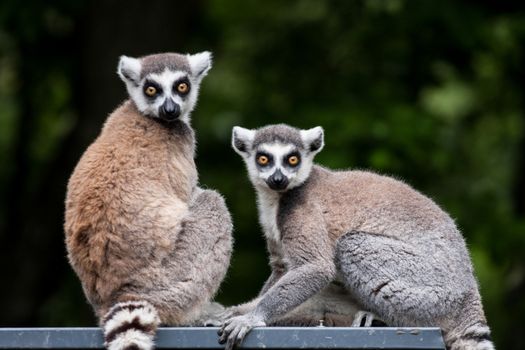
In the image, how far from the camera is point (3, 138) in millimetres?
16734

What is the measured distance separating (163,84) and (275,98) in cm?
736

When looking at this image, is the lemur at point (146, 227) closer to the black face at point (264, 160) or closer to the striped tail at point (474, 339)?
the black face at point (264, 160)

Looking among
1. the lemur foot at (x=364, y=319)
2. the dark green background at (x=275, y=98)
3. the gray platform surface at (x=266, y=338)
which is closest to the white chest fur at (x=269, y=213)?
the lemur foot at (x=364, y=319)

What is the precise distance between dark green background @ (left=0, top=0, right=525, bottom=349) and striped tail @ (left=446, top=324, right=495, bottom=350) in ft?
17.2

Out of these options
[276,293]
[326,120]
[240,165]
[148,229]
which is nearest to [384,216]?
[276,293]

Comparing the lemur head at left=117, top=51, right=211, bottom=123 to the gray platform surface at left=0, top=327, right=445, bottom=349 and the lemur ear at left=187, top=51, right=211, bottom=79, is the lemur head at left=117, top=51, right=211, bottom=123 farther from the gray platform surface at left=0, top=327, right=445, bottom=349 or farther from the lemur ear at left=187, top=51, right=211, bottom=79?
the gray platform surface at left=0, top=327, right=445, bottom=349

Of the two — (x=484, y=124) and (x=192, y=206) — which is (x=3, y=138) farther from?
(x=192, y=206)

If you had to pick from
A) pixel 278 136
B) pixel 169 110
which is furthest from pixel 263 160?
pixel 169 110

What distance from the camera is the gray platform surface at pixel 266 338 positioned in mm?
5957

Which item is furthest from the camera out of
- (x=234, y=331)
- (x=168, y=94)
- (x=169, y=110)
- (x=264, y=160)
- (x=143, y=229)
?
(x=264, y=160)

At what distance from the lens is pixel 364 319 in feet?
24.1

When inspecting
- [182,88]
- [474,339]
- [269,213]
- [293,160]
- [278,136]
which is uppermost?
[182,88]

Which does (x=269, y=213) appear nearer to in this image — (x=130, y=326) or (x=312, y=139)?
(x=312, y=139)

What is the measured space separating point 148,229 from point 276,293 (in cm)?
100
